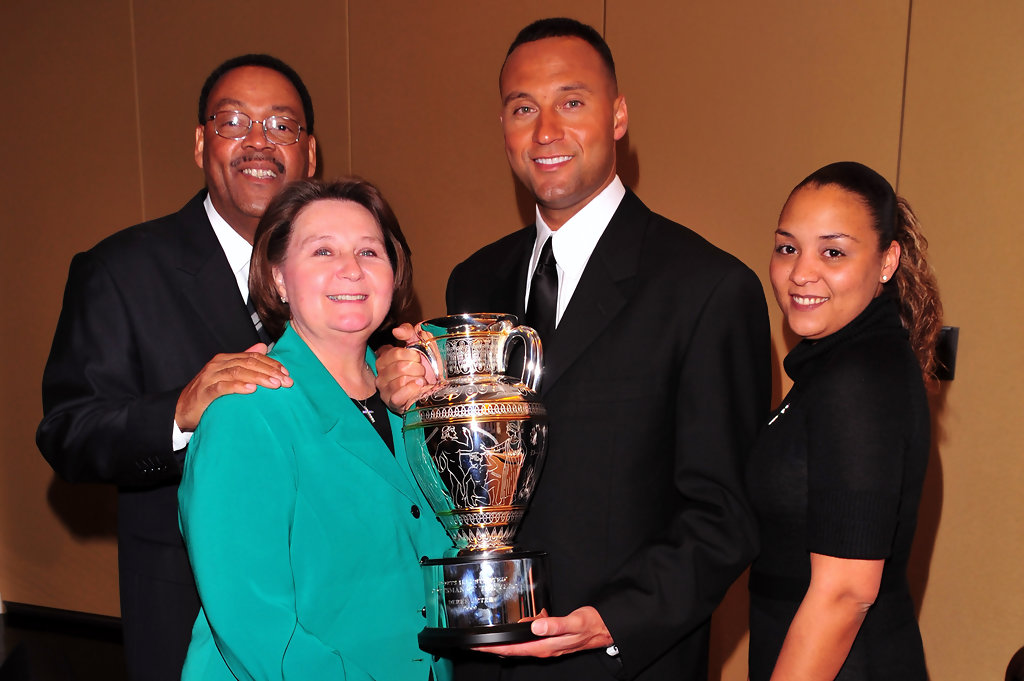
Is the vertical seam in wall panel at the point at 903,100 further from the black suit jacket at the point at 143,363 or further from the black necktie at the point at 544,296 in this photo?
the black suit jacket at the point at 143,363

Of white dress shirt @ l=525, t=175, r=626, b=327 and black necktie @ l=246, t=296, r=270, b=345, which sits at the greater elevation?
white dress shirt @ l=525, t=175, r=626, b=327

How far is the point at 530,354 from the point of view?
1618 mm

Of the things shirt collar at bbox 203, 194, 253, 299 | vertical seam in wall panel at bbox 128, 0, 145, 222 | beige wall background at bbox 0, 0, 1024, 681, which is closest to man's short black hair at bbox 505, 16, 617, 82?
shirt collar at bbox 203, 194, 253, 299

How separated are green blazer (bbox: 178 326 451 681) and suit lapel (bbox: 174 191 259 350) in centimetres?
55

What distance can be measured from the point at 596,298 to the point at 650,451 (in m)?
0.32

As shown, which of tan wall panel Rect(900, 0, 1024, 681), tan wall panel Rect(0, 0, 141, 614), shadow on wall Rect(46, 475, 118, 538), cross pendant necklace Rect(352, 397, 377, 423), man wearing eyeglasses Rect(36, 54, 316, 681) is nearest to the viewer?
cross pendant necklace Rect(352, 397, 377, 423)

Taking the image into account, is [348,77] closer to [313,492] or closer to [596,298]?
[596,298]

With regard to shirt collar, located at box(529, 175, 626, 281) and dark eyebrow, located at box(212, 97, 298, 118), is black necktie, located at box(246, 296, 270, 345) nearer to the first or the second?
dark eyebrow, located at box(212, 97, 298, 118)

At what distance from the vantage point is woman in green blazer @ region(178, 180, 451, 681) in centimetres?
139

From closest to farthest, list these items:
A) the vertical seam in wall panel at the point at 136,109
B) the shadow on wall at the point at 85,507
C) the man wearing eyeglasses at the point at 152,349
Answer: the man wearing eyeglasses at the point at 152,349, the vertical seam in wall panel at the point at 136,109, the shadow on wall at the point at 85,507

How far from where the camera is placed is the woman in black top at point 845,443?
58.1 inches

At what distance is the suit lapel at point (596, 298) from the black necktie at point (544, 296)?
61 millimetres

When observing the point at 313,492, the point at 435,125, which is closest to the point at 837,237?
the point at 313,492

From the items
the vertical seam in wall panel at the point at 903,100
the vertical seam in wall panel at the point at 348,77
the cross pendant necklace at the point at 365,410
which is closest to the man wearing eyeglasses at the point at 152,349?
the cross pendant necklace at the point at 365,410
